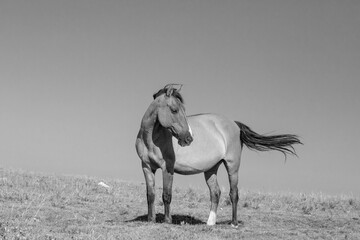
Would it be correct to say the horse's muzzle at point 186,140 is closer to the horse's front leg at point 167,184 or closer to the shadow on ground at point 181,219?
the horse's front leg at point 167,184

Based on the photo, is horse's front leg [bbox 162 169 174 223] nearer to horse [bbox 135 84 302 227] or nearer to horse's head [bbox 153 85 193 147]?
horse [bbox 135 84 302 227]

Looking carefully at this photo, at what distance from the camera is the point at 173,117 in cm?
1018

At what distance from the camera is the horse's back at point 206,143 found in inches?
428

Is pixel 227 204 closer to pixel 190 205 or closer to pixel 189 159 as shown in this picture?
pixel 190 205

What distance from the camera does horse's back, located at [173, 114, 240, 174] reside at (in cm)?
1088

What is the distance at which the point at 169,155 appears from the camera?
1047cm

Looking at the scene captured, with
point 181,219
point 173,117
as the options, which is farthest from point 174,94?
point 181,219

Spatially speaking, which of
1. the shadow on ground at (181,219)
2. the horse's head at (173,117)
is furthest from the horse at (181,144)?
the shadow on ground at (181,219)

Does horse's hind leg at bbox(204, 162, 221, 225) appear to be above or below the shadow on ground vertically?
above

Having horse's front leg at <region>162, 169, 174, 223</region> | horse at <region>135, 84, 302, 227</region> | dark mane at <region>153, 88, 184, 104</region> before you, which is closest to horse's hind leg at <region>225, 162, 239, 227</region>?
horse at <region>135, 84, 302, 227</region>

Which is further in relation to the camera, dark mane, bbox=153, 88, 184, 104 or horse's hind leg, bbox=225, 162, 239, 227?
horse's hind leg, bbox=225, 162, 239, 227

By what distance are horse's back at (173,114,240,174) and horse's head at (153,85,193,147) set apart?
0.53m

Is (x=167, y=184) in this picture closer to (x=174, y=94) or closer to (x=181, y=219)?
(x=174, y=94)

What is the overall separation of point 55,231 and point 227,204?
9.25 metres
